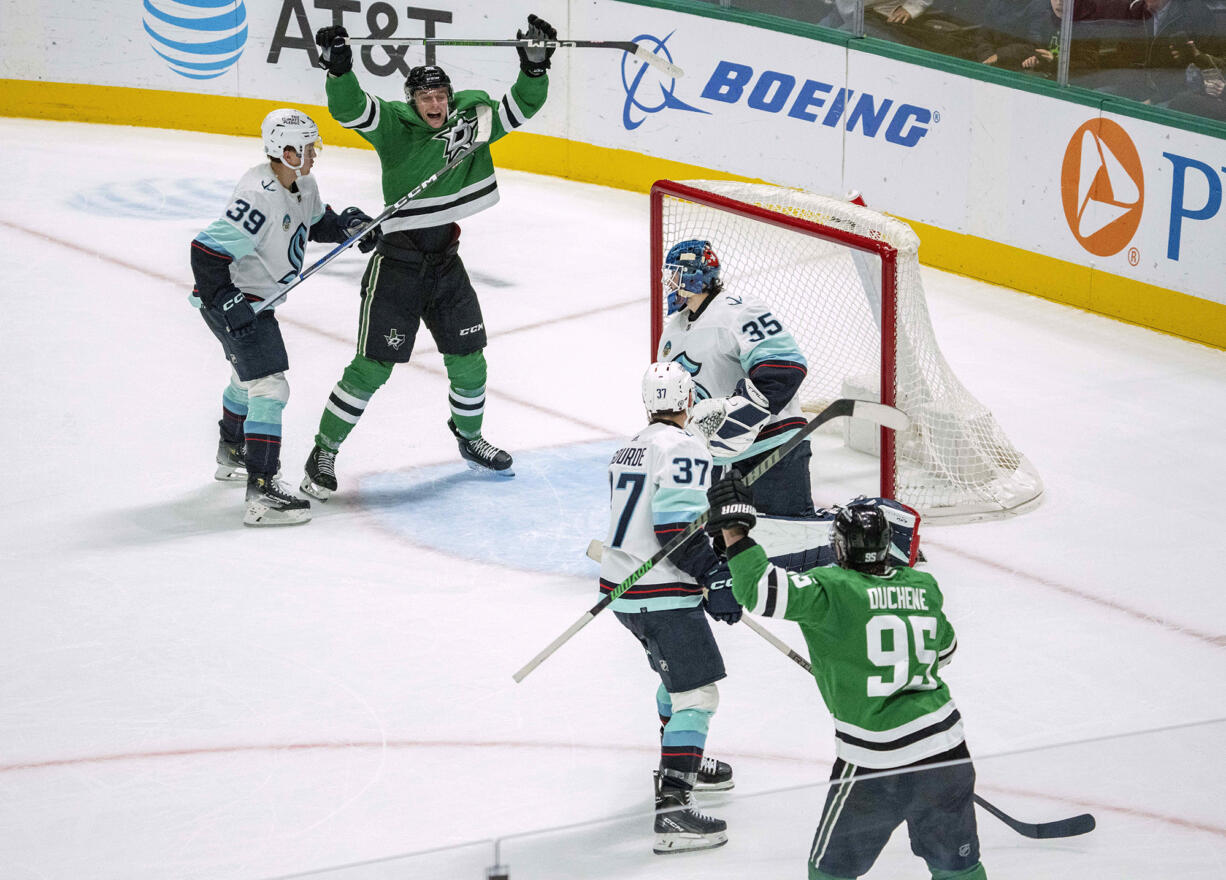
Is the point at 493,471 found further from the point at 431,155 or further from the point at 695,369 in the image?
the point at 695,369

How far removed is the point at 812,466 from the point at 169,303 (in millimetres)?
3049

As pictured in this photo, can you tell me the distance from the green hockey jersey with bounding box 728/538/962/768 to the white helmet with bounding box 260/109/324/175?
2.63 metres

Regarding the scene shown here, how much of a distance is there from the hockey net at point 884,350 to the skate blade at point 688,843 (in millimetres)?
2189

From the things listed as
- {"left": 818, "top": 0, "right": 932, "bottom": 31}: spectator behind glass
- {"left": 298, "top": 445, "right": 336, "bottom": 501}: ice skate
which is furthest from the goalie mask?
{"left": 818, "top": 0, "right": 932, "bottom": 31}: spectator behind glass

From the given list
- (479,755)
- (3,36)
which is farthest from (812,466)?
(3,36)

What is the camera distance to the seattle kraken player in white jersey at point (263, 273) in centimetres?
497

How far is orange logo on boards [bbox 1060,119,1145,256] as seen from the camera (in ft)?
22.5

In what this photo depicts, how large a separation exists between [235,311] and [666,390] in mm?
1942

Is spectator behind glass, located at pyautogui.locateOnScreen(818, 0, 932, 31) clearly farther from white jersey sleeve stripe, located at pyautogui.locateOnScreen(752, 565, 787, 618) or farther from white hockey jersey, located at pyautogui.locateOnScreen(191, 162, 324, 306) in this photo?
white jersey sleeve stripe, located at pyautogui.locateOnScreen(752, 565, 787, 618)

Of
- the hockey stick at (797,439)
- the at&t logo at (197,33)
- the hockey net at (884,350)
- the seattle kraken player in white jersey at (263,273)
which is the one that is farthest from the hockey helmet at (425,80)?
the at&t logo at (197,33)

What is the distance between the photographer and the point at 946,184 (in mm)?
7578

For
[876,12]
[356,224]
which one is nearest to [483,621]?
[356,224]

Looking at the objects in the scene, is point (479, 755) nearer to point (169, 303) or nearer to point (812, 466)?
point (812, 466)

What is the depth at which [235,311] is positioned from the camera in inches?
196
